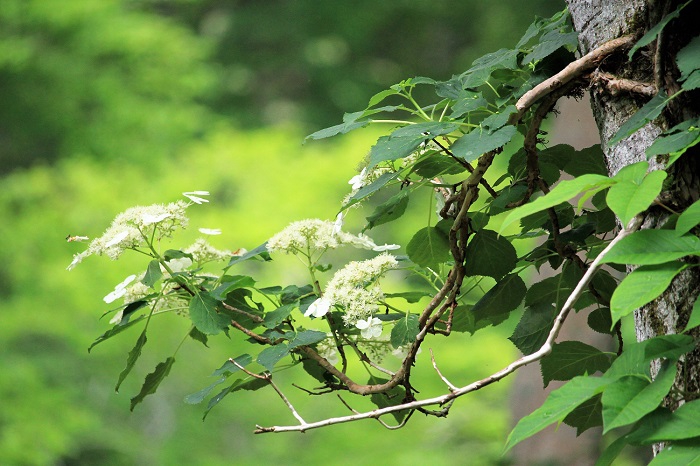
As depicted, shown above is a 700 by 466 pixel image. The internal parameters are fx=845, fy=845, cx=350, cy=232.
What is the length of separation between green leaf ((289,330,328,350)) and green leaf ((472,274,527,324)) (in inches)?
10.3

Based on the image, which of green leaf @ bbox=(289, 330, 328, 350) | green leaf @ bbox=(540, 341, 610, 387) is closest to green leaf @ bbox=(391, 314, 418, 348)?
green leaf @ bbox=(289, 330, 328, 350)

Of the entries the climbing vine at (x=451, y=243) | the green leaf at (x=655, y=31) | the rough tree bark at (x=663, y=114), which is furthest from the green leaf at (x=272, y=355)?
the green leaf at (x=655, y=31)

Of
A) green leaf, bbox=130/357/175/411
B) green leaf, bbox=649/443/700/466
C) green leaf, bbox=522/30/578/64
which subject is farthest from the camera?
green leaf, bbox=130/357/175/411

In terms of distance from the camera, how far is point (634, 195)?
0.81 metres

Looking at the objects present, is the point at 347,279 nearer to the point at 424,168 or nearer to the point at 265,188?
the point at 424,168

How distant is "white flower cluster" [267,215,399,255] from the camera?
1.31 meters

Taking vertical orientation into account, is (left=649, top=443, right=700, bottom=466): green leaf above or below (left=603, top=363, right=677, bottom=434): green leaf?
below

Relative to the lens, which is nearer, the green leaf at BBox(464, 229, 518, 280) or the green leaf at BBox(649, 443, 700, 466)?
the green leaf at BBox(649, 443, 700, 466)

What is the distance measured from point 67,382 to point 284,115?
486cm

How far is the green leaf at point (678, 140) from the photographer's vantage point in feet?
2.93

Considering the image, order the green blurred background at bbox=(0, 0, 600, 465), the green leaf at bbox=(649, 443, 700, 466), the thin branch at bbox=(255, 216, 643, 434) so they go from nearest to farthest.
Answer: the green leaf at bbox=(649, 443, 700, 466) < the thin branch at bbox=(255, 216, 643, 434) < the green blurred background at bbox=(0, 0, 600, 465)

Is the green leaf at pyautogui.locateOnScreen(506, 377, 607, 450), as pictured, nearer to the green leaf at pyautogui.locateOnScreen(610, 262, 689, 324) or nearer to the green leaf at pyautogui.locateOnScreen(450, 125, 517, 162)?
the green leaf at pyautogui.locateOnScreen(610, 262, 689, 324)

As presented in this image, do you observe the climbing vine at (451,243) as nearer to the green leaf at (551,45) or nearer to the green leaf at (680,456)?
the green leaf at (551,45)

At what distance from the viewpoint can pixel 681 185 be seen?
0.97 meters
